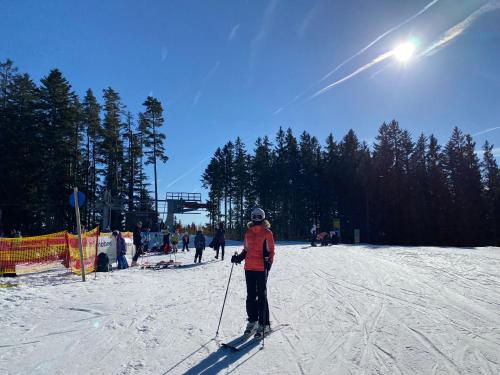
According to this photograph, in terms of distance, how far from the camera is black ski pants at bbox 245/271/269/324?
5.47 m

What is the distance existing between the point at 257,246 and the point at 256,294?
78cm

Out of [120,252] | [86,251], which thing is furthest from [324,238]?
[86,251]

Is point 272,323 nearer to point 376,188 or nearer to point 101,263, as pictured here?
point 101,263

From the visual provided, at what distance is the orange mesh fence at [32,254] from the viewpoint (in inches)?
465

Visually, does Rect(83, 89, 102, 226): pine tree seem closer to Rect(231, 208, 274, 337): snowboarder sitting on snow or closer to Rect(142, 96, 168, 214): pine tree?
Rect(142, 96, 168, 214): pine tree

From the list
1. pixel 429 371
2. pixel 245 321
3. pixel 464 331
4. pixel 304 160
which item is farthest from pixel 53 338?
pixel 304 160

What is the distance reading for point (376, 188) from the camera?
151ft

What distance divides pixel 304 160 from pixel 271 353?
52.5m

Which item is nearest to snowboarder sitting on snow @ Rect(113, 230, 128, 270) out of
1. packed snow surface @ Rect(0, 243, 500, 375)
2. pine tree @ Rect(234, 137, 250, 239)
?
packed snow surface @ Rect(0, 243, 500, 375)

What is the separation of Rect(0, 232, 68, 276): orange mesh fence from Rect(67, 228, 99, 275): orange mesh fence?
0.27 metres

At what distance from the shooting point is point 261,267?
5539 millimetres

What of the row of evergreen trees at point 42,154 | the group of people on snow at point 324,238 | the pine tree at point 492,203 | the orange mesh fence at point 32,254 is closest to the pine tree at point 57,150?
the row of evergreen trees at point 42,154

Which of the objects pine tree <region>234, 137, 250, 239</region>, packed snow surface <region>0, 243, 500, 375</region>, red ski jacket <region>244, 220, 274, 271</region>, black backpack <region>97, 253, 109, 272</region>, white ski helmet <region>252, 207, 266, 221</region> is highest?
pine tree <region>234, 137, 250, 239</region>

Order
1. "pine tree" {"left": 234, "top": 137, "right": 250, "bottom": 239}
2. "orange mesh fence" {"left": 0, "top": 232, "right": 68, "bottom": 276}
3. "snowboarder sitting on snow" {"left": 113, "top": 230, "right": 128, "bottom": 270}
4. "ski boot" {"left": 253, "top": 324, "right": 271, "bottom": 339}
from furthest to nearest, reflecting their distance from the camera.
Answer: "pine tree" {"left": 234, "top": 137, "right": 250, "bottom": 239} → "snowboarder sitting on snow" {"left": 113, "top": 230, "right": 128, "bottom": 270} → "orange mesh fence" {"left": 0, "top": 232, "right": 68, "bottom": 276} → "ski boot" {"left": 253, "top": 324, "right": 271, "bottom": 339}
